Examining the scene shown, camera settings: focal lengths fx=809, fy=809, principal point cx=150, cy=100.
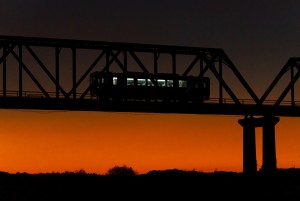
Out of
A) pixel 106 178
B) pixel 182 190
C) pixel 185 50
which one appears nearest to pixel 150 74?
pixel 185 50

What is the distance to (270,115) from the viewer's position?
324 feet

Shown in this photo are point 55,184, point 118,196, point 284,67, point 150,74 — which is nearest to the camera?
point 118,196

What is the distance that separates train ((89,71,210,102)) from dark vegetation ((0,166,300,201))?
26050 millimetres

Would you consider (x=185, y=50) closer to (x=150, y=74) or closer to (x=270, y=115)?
(x=150, y=74)

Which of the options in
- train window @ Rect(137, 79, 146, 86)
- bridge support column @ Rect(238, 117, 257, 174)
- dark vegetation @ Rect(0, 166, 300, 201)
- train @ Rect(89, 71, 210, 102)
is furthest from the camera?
train window @ Rect(137, 79, 146, 86)

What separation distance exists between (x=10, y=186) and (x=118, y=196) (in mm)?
10676

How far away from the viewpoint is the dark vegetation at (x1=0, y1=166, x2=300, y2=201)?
5856cm

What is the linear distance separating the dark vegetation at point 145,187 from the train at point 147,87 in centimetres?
2605

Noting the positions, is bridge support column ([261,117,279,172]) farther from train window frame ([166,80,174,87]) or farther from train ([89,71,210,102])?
train window frame ([166,80,174,87])

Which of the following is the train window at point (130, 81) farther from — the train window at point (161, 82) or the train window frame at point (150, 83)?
the train window at point (161, 82)

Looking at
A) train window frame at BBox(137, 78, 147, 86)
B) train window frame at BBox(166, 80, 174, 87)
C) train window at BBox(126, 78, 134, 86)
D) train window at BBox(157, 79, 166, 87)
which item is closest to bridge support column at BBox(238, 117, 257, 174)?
train window frame at BBox(166, 80, 174, 87)

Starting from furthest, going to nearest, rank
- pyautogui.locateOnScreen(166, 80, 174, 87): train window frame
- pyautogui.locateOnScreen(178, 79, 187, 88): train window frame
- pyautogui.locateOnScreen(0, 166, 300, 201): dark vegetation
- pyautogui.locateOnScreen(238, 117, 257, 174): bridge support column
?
pyautogui.locateOnScreen(178, 79, 187, 88): train window frame, pyautogui.locateOnScreen(166, 80, 174, 87): train window frame, pyautogui.locateOnScreen(238, 117, 257, 174): bridge support column, pyautogui.locateOnScreen(0, 166, 300, 201): dark vegetation

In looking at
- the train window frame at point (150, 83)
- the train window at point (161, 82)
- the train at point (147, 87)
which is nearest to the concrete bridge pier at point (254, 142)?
the train at point (147, 87)

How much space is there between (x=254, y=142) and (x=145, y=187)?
3985 centimetres
